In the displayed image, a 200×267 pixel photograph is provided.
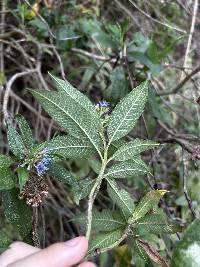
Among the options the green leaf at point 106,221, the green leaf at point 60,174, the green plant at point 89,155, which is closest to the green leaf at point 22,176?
the green plant at point 89,155

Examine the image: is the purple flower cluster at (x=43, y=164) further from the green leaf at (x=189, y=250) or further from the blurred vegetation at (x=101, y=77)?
the blurred vegetation at (x=101, y=77)

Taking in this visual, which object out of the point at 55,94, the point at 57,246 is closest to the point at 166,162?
the point at 55,94

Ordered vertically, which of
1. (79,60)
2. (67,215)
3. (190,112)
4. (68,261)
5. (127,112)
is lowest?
(67,215)

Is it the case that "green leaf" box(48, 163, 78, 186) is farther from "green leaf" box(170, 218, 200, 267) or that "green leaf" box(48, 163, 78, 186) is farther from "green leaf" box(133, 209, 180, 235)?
"green leaf" box(170, 218, 200, 267)

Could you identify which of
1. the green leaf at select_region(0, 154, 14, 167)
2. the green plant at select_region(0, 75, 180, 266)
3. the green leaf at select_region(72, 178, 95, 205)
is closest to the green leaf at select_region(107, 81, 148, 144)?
the green plant at select_region(0, 75, 180, 266)

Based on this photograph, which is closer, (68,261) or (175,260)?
(68,261)

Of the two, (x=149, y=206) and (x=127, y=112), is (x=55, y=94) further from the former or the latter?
(x=149, y=206)

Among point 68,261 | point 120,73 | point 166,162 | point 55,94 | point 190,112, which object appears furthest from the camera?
point 190,112
